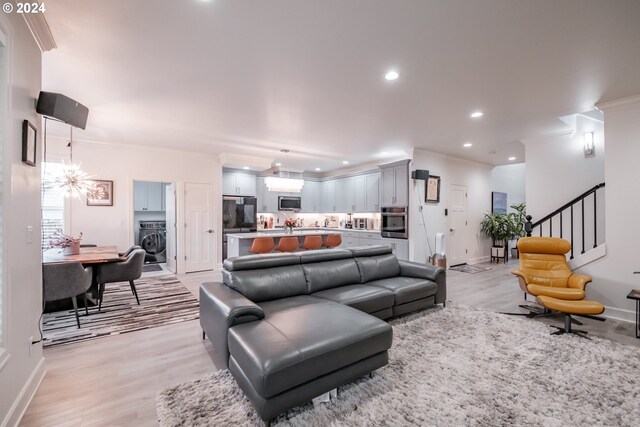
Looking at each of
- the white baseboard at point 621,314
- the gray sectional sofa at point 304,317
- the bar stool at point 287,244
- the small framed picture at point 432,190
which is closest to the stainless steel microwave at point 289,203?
the bar stool at point 287,244

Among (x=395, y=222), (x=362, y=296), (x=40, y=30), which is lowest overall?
(x=362, y=296)

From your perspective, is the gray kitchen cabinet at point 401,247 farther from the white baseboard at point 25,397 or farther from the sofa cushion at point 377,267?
the white baseboard at point 25,397

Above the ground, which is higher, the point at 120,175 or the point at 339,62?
the point at 339,62

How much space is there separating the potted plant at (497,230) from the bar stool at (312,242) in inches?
187

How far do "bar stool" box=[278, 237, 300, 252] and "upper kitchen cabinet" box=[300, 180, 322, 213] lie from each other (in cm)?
320

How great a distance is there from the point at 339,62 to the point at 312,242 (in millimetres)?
3939

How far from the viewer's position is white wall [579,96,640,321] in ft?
11.2

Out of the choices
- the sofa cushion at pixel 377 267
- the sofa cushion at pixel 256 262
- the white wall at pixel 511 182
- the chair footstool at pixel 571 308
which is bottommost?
the chair footstool at pixel 571 308

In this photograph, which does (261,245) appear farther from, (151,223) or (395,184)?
(151,223)

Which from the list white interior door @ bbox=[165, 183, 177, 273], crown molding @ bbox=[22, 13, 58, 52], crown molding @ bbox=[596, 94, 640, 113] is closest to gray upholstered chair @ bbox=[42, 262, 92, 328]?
crown molding @ bbox=[22, 13, 58, 52]

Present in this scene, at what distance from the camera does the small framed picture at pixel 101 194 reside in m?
5.38

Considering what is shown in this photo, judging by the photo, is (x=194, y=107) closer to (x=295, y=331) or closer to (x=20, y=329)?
(x=20, y=329)

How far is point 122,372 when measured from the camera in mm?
2355

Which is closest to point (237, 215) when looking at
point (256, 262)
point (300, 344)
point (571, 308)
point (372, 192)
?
point (372, 192)
